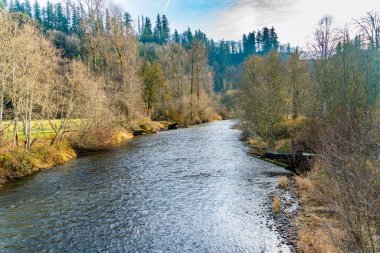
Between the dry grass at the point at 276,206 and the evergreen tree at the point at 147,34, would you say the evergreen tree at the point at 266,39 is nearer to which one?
the evergreen tree at the point at 147,34

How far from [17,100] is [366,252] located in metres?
24.8

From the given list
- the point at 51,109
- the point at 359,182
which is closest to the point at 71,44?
the point at 51,109

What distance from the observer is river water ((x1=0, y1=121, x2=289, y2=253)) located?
1098cm

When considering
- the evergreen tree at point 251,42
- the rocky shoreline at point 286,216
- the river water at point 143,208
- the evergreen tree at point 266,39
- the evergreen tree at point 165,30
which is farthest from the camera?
the evergreen tree at point 251,42

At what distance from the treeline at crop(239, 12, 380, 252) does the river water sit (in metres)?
2.87

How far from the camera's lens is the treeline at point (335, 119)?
794cm

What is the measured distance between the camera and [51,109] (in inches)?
1057

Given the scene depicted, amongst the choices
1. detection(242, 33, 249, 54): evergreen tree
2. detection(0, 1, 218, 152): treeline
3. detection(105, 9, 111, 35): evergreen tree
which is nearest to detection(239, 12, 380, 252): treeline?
detection(0, 1, 218, 152): treeline

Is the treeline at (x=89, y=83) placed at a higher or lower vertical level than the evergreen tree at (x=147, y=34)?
lower

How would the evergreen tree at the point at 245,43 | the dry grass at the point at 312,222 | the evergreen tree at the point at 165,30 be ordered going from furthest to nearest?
the evergreen tree at the point at 245,43, the evergreen tree at the point at 165,30, the dry grass at the point at 312,222

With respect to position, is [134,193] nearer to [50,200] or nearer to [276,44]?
[50,200]

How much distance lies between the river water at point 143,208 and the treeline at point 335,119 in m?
2.87

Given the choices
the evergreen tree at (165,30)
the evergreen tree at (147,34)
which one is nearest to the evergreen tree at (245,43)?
the evergreen tree at (165,30)

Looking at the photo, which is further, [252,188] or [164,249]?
[252,188]
